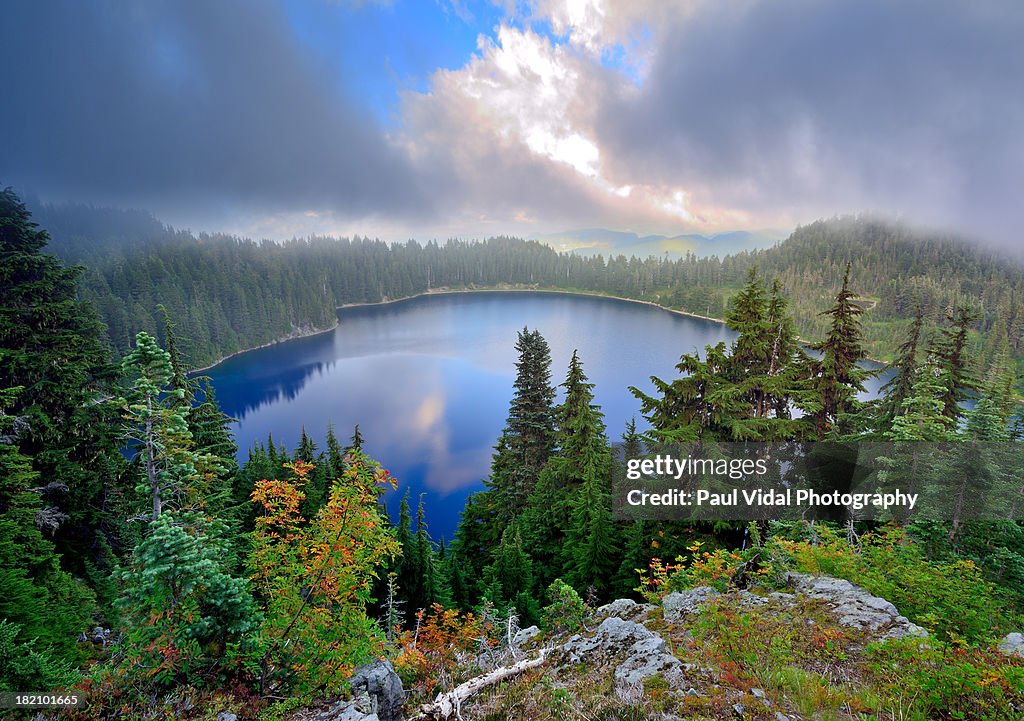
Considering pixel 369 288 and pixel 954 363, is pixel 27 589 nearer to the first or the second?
pixel 954 363

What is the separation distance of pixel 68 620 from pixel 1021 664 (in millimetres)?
16688

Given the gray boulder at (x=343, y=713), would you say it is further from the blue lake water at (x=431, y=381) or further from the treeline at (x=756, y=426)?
the blue lake water at (x=431, y=381)

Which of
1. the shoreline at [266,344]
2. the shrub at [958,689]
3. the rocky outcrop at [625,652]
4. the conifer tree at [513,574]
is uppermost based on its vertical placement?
the shrub at [958,689]

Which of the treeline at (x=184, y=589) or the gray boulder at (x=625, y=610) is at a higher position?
the treeline at (x=184, y=589)

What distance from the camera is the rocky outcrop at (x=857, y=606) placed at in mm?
5926

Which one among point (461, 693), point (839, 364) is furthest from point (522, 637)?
point (839, 364)

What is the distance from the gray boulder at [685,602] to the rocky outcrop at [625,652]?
4.18 feet

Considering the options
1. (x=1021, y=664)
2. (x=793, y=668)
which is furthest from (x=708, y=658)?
(x=1021, y=664)

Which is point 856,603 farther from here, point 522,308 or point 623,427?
point 522,308

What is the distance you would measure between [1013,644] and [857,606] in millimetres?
1638

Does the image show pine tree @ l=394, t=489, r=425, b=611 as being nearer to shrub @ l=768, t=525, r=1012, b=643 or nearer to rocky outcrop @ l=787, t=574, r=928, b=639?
shrub @ l=768, t=525, r=1012, b=643
